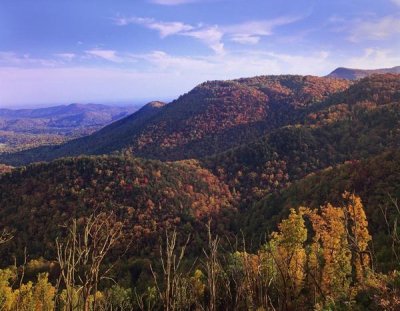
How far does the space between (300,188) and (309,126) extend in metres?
85.6

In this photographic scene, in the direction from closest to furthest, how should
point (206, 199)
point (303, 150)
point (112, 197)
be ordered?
point (112, 197), point (206, 199), point (303, 150)

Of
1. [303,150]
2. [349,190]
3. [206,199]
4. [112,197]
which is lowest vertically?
[206,199]

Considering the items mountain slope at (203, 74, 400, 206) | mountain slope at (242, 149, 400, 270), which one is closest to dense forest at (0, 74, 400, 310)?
mountain slope at (242, 149, 400, 270)

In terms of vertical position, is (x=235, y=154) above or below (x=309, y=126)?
below

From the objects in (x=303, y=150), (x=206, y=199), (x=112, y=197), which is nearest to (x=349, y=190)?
(x=206, y=199)

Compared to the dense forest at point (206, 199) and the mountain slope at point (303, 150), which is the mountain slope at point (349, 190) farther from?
the mountain slope at point (303, 150)

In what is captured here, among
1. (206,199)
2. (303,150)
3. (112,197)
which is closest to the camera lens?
(112,197)

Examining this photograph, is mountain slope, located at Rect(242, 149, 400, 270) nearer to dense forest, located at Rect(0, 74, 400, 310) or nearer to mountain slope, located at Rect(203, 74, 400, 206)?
dense forest, located at Rect(0, 74, 400, 310)

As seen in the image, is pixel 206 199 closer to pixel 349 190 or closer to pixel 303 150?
pixel 303 150

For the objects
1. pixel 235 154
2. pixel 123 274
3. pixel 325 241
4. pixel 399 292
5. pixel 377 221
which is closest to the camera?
A: pixel 399 292

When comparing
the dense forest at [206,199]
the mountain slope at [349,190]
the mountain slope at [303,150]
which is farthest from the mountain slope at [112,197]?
the mountain slope at [349,190]

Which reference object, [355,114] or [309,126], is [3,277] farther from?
[355,114]

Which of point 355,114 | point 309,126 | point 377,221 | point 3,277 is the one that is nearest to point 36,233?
point 3,277

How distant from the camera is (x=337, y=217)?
42.4m
